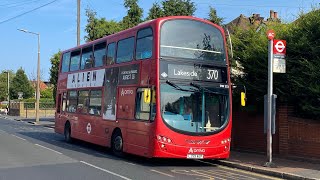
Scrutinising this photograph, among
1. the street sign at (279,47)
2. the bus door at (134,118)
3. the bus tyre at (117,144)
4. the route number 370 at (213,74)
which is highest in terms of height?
the street sign at (279,47)

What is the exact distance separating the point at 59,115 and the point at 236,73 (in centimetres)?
997

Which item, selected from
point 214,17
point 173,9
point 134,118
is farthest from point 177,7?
point 134,118

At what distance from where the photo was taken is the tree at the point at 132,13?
32594 mm

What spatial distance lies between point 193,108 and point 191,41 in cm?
206

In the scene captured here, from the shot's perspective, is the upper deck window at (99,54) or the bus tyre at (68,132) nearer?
the upper deck window at (99,54)

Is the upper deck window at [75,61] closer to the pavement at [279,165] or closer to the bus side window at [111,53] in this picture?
the bus side window at [111,53]

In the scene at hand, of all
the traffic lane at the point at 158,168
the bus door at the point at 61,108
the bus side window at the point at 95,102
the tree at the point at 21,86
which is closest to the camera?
the traffic lane at the point at 158,168

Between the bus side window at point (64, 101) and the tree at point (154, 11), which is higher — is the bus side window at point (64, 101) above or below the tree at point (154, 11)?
below

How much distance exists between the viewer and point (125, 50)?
15102mm

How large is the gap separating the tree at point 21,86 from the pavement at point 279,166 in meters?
76.5

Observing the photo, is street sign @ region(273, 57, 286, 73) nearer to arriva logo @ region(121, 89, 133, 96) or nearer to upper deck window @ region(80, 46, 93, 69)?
arriva logo @ region(121, 89, 133, 96)

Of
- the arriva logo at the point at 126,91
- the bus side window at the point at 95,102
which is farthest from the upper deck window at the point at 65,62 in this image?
the arriva logo at the point at 126,91

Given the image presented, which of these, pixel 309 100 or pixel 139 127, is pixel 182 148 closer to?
pixel 139 127

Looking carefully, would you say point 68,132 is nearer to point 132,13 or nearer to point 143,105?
point 143,105
